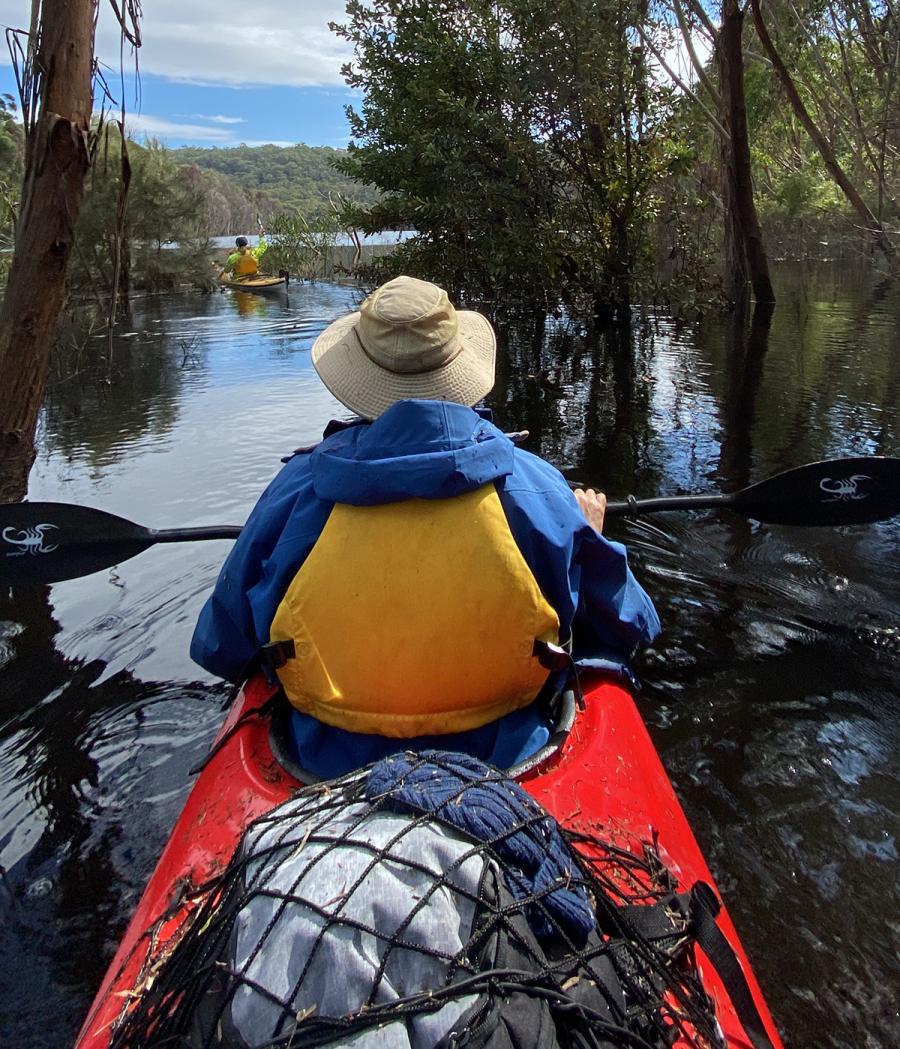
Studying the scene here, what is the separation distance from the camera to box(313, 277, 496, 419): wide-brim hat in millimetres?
2068

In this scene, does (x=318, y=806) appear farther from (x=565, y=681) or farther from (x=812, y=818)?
(x=812, y=818)

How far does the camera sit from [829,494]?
4.26 metres

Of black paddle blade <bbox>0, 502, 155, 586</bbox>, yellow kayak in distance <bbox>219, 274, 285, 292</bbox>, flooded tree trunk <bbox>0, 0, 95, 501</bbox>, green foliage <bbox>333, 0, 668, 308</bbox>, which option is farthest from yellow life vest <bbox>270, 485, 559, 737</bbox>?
yellow kayak in distance <bbox>219, 274, 285, 292</bbox>

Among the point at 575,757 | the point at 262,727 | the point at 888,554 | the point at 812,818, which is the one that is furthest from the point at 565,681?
the point at 888,554

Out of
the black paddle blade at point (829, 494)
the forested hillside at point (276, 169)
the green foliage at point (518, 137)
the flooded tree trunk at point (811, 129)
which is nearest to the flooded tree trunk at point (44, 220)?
the black paddle blade at point (829, 494)

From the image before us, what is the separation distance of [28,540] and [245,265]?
21564 millimetres

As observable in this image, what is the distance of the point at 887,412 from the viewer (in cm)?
765

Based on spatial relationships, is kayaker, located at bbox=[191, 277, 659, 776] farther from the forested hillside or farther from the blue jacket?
the forested hillside

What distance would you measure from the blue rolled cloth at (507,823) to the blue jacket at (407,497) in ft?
2.11

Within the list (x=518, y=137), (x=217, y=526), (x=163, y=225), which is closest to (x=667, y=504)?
(x=217, y=526)

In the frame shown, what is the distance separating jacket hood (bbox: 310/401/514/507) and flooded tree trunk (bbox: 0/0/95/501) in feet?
8.26

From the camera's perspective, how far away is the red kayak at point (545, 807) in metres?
1.56

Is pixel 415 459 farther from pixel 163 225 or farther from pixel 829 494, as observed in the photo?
pixel 163 225

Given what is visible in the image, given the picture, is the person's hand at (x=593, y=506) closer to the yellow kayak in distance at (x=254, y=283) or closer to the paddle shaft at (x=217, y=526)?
the paddle shaft at (x=217, y=526)
